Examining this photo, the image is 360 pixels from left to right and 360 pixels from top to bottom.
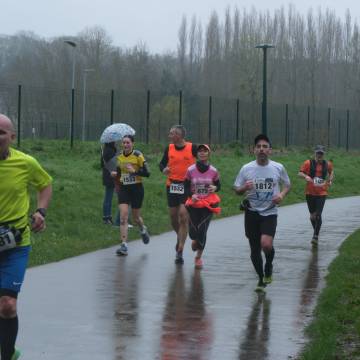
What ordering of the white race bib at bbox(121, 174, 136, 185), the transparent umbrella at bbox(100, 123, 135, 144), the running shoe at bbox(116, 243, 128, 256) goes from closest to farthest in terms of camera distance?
1. the running shoe at bbox(116, 243, 128, 256)
2. the white race bib at bbox(121, 174, 136, 185)
3. the transparent umbrella at bbox(100, 123, 135, 144)

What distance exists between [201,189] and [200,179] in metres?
0.13

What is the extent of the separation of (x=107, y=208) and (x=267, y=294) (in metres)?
7.02

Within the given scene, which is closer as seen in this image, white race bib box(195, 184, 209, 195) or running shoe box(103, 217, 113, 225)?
white race bib box(195, 184, 209, 195)

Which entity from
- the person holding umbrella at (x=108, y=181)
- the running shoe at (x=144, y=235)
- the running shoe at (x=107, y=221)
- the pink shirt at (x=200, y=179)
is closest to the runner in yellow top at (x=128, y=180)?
the running shoe at (x=144, y=235)

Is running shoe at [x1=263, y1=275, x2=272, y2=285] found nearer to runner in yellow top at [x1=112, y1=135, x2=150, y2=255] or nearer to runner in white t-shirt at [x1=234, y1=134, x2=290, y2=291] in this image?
runner in white t-shirt at [x1=234, y1=134, x2=290, y2=291]

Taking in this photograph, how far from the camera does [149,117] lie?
37938 millimetres

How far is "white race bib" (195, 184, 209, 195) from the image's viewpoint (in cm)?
1256

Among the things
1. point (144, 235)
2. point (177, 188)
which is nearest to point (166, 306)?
point (177, 188)

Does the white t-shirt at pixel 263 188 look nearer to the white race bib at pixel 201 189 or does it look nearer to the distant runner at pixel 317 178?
the white race bib at pixel 201 189

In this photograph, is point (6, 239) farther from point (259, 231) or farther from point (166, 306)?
point (259, 231)

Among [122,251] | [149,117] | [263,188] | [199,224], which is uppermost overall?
[149,117]

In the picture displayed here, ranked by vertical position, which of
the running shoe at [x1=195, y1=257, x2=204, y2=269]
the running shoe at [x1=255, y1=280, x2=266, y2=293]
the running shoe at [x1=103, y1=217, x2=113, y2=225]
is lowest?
the running shoe at [x1=103, y1=217, x2=113, y2=225]

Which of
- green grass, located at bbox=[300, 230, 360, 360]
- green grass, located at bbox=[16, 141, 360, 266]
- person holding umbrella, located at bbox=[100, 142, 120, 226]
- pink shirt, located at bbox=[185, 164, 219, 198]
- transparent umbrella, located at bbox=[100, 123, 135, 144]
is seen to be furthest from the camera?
person holding umbrella, located at bbox=[100, 142, 120, 226]

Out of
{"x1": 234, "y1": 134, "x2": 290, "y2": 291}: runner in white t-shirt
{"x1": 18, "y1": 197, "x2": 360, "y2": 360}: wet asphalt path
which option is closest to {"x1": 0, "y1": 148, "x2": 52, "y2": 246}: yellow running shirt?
{"x1": 18, "y1": 197, "x2": 360, "y2": 360}: wet asphalt path
